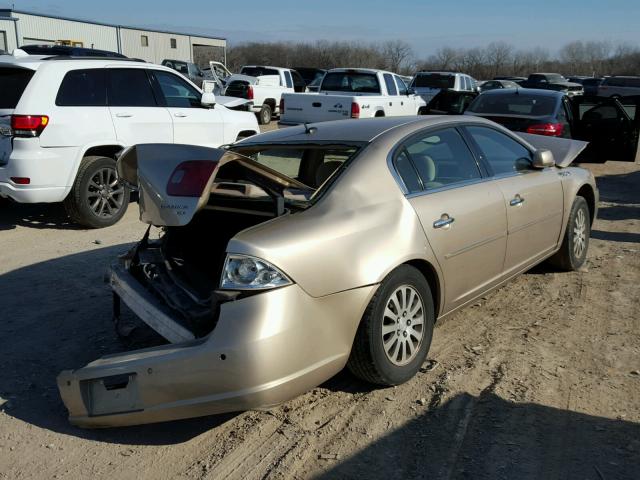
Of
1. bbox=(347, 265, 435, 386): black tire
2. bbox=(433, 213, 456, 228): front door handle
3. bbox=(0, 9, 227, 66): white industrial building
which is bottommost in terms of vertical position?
bbox=(347, 265, 435, 386): black tire

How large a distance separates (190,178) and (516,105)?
28.8 feet

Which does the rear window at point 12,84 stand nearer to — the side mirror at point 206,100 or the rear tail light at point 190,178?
the side mirror at point 206,100

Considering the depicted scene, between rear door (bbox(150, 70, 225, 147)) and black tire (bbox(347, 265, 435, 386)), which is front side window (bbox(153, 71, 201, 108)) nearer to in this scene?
rear door (bbox(150, 70, 225, 147))

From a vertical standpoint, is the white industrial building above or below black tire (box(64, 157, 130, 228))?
above

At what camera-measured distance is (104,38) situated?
149 ft

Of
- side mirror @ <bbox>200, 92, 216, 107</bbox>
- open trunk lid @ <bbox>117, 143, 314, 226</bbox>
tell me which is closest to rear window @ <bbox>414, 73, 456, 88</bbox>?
side mirror @ <bbox>200, 92, 216, 107</bbox>

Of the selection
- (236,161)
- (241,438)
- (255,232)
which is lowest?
(241,438)

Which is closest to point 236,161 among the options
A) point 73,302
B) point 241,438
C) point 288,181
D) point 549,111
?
point 288,181

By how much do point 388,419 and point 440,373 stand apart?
0.66 meters

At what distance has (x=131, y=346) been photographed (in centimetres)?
435

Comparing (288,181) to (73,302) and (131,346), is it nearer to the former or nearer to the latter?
(131,346)

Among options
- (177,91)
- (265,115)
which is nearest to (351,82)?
(265,115)

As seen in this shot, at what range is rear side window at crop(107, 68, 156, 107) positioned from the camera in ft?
26.5

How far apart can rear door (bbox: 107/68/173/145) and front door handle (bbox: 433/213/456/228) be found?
508 cm
